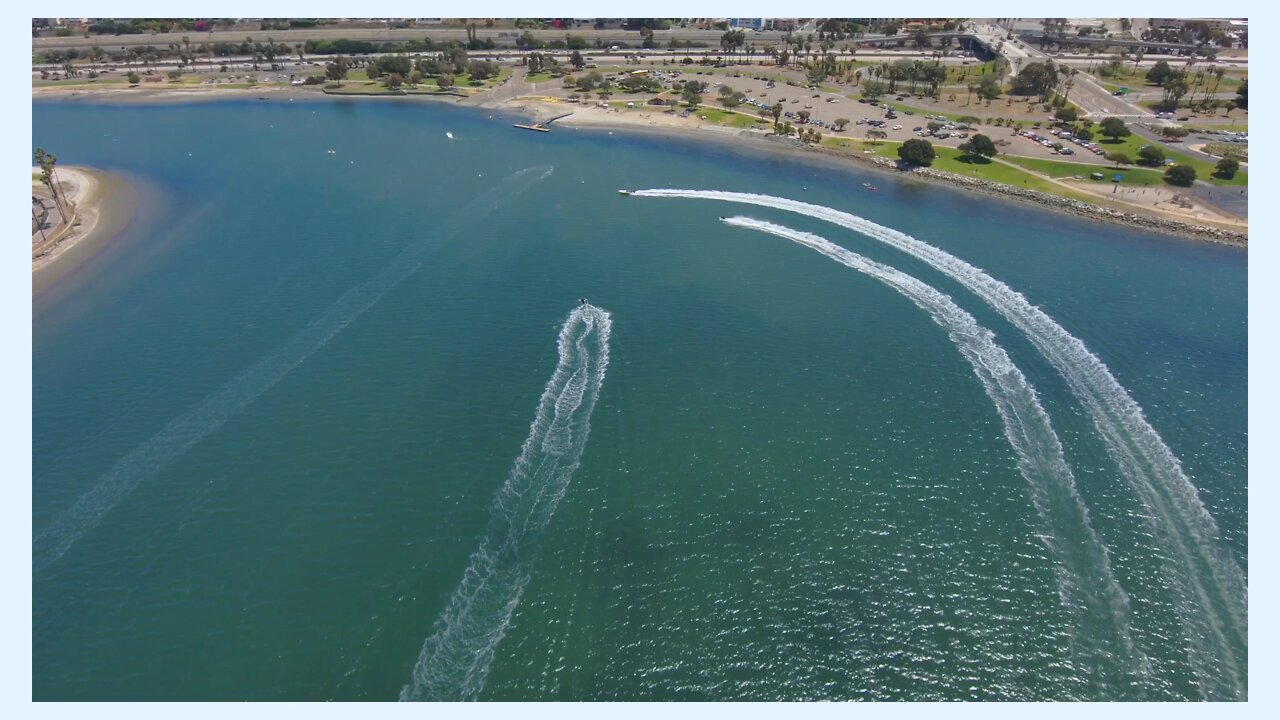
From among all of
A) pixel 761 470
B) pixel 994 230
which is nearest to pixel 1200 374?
pixel 994 230

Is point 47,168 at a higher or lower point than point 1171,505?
higher

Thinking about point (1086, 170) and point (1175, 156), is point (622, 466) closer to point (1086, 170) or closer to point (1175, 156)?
point (1086, 170)

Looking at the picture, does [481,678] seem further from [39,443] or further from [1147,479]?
[1147,479]

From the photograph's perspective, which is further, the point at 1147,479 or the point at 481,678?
the point at 1147,479

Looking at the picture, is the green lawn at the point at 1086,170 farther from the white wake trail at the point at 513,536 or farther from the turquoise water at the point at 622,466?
the white wake trail at the point at 513,536

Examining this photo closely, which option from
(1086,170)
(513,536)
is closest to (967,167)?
(1086,170)

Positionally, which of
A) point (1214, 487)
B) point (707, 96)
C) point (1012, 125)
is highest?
point (707, 96)
